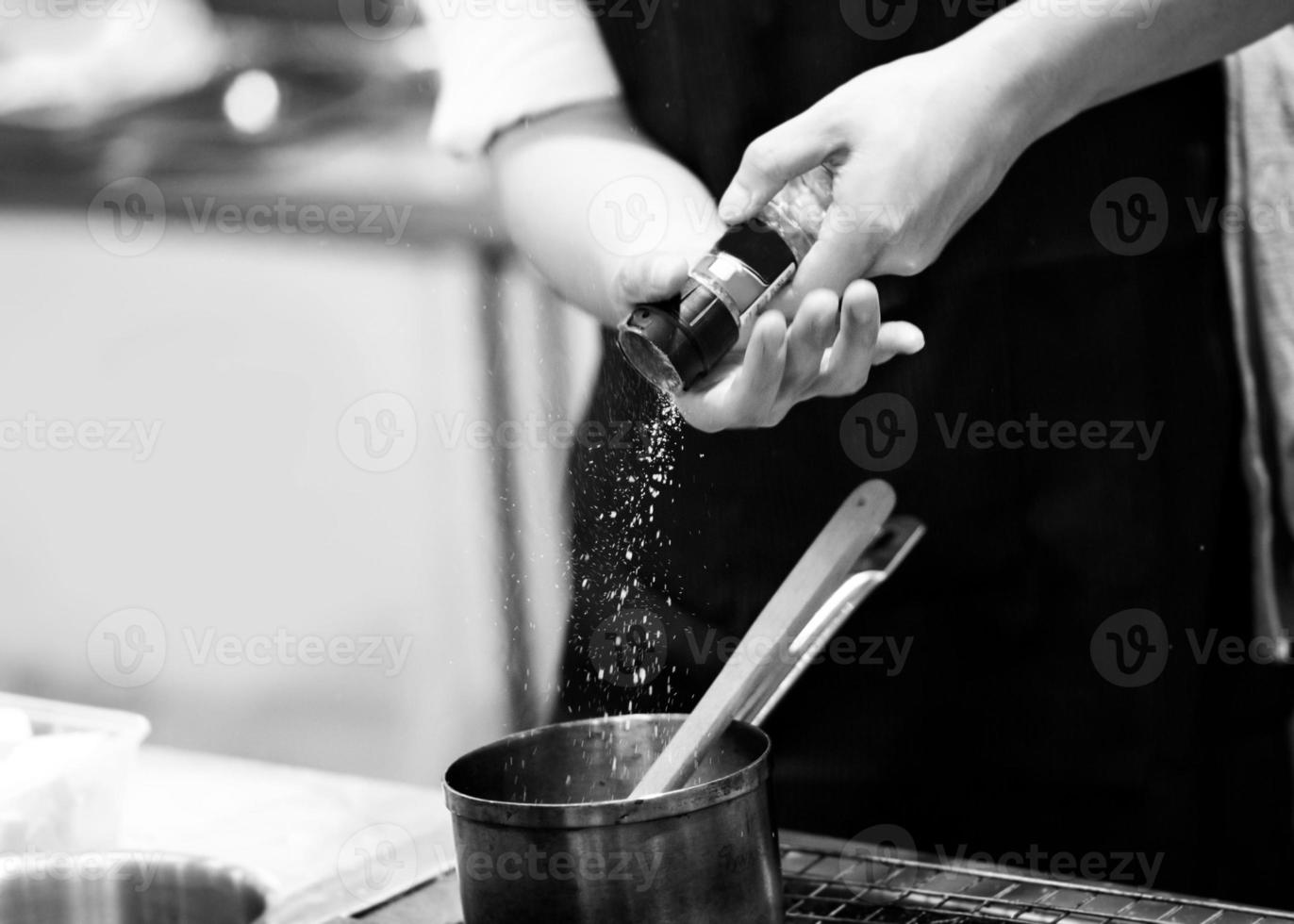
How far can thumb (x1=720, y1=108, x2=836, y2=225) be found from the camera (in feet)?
2.89

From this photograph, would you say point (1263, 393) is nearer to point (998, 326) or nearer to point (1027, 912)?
point (998, 326)

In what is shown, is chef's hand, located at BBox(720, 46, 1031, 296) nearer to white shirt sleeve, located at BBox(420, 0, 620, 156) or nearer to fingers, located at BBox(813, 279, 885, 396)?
fingers, located at BBox(813, 279, 885, 396)

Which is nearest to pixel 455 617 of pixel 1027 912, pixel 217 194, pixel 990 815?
pixel 217 194

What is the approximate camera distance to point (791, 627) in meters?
0.80

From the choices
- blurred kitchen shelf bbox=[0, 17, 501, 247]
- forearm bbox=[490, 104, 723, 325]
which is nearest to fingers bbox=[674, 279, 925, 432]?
forearm bbox=[490, 104, 723, 325]

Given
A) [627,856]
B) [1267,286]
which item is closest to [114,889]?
[627,856]

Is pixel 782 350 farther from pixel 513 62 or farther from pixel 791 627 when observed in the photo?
pixel 513 62

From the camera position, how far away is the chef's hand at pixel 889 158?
896 millimetres

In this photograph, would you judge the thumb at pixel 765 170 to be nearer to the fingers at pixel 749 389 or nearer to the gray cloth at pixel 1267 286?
the fingers at pixel 749 389

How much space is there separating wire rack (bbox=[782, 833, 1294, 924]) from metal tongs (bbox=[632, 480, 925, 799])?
0.14 metres

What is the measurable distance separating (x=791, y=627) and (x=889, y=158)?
0.36m

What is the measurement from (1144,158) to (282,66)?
1.67m

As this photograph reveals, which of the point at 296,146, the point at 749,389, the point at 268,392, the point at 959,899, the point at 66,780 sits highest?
the point at 296,146

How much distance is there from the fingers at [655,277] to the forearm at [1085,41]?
1.15 feet
